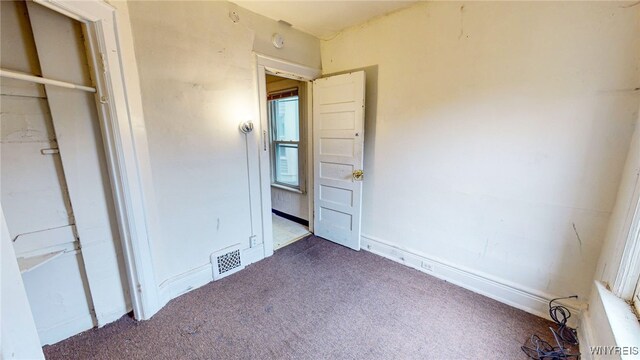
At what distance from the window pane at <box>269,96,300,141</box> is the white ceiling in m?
1.05

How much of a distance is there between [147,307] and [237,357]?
78 cm

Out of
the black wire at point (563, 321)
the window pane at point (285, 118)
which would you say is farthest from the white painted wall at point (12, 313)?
the window pane at point (285, 118)

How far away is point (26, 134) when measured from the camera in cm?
130

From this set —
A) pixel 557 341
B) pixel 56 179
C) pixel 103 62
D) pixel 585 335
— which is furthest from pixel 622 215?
pixel 56 179

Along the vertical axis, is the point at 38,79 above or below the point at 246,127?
above

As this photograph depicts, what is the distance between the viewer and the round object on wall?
2266 millimetres

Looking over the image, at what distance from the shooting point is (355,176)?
99.3 inches

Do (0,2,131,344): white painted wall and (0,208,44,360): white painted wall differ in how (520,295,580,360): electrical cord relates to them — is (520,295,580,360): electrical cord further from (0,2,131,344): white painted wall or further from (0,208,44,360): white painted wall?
(0,2,131,344): white painted wall

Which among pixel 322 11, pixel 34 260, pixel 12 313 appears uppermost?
pixel 322 11

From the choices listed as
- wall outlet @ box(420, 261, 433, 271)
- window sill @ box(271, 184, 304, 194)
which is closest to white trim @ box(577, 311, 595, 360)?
wall outlet @ box(420, 261, 433, 271)

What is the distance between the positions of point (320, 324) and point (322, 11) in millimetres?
2476

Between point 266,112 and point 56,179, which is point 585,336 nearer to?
point 266,112

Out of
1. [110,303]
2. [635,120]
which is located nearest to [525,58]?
[635,120]

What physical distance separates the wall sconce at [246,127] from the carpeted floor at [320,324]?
4.25ft
